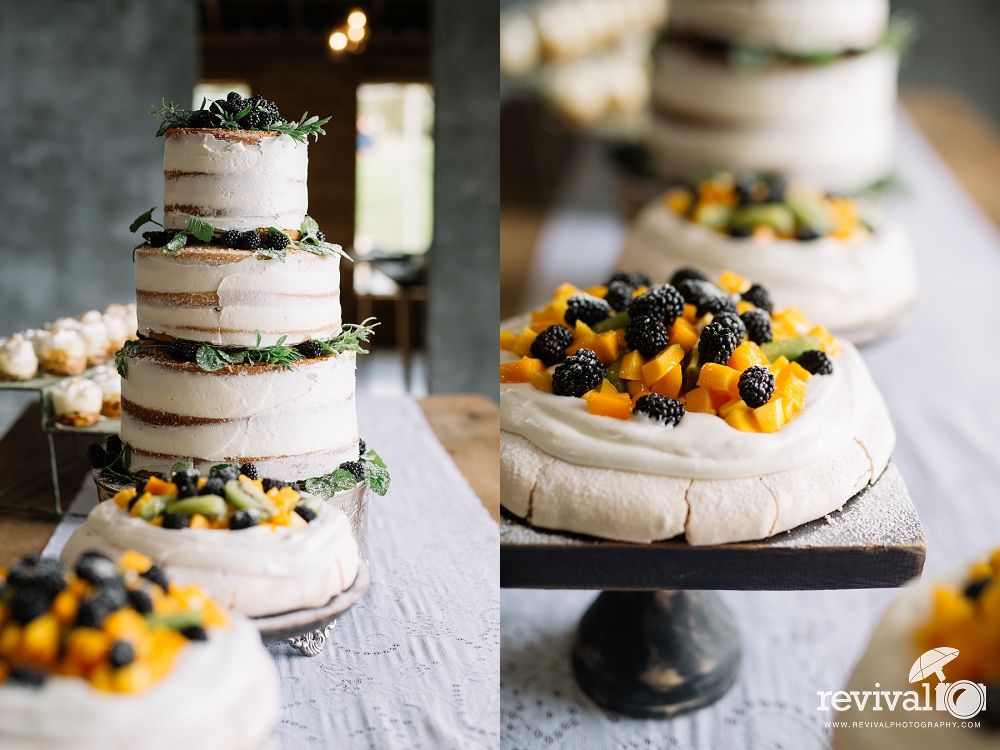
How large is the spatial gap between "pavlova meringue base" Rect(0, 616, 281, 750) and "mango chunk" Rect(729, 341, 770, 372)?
121 centimetres

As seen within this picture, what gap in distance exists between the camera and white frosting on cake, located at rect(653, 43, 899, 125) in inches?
160

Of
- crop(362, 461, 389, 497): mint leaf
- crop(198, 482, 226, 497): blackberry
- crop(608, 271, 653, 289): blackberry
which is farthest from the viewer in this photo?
crop(608, 271, 653, 289): blackberry

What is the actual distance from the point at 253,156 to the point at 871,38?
3265 millimetres

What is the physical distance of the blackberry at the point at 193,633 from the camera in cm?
133

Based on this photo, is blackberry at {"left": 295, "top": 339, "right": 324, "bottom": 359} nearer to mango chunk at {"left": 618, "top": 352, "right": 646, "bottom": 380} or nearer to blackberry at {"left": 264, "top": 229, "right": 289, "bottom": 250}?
blackberry at {"left": 264, "top": 229, "right": 289, "bottom": 250}

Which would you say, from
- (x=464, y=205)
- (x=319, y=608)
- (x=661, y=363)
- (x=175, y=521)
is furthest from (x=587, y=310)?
(x=464, y=205)

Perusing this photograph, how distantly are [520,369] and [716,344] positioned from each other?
1.57 feet

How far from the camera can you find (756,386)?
1899mm

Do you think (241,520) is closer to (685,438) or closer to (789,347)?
(685,438)

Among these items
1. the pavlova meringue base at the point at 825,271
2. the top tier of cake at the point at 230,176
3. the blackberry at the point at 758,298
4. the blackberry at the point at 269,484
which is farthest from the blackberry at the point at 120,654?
the pavlova meringue base at the point at 825,271

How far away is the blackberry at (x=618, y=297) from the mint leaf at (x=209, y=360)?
0.99m

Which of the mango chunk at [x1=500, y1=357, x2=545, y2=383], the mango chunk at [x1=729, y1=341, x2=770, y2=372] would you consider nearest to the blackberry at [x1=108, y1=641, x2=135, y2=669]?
the mango chunk at [x1=500, y1=357, x2=545, y2=383]

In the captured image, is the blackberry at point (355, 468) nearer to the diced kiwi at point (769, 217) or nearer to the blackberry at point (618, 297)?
the blackberry at point (618, 297)

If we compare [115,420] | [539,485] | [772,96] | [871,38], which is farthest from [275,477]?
[871,38]
